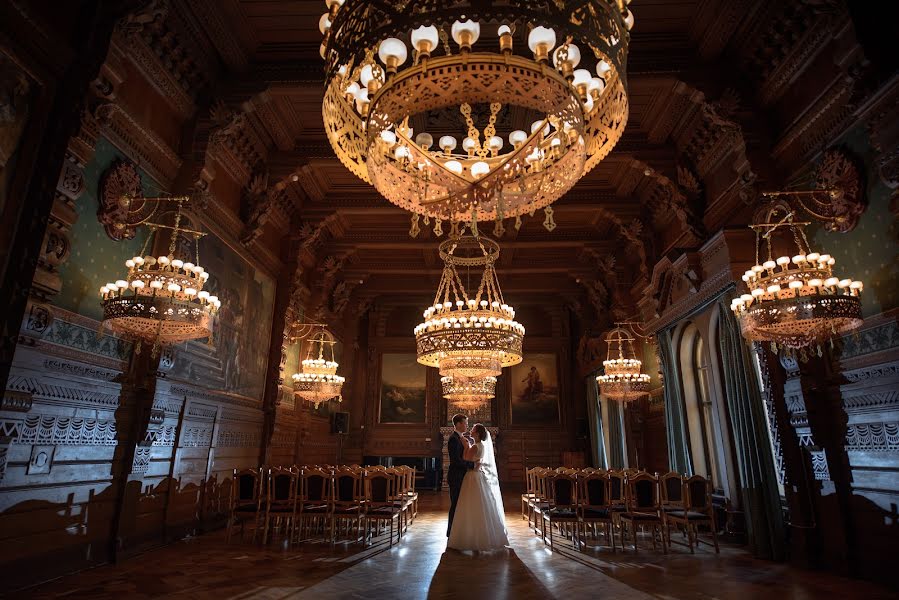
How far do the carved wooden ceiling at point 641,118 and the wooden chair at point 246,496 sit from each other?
4.02m

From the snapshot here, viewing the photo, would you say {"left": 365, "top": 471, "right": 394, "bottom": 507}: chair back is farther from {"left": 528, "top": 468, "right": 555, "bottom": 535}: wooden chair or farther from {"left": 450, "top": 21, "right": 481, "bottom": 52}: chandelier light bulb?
{"left": 450, "top": 21, "right": 481, "bottom": 52}: chandelier light bulb

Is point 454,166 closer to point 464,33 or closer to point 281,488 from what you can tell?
point 464,33

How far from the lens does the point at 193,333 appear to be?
16.8ft

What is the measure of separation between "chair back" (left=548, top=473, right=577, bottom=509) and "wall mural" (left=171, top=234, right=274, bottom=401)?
205 inches

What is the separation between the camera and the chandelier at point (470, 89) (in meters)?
2.75

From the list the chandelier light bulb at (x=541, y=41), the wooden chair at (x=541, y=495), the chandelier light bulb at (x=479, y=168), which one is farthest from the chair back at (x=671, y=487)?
the chandelier light bulb at (x=541, y=41)

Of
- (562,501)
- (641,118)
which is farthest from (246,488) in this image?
(641,118)

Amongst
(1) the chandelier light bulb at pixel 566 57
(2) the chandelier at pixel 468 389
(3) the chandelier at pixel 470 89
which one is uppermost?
(1) the chandelier light bulb at pixel 566 57

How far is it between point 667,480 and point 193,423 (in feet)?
22.6

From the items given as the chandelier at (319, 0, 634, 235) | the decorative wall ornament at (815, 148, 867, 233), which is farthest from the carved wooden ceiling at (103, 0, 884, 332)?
the chandelier at (319, 0, 634, 235)

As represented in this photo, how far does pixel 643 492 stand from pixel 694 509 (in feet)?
2.08

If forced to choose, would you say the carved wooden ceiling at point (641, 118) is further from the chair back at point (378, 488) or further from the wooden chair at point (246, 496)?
the chair back at point (378, 488)

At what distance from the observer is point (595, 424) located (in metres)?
14.2

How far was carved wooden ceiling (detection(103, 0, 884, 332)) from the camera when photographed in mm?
6074
